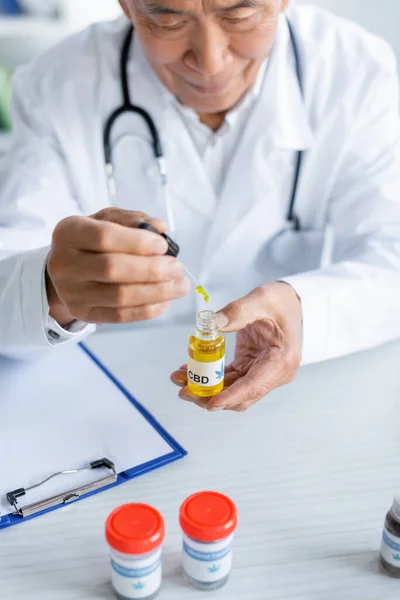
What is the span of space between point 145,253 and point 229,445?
1.13 ft

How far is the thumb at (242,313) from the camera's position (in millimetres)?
970

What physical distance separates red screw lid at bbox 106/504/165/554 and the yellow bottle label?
0.22 meters

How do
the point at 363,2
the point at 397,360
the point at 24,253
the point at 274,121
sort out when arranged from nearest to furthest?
the point at 24,253, the point at 397,360, the point at 274,121, the point at 363,2

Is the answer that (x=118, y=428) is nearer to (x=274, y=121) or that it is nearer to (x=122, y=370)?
(x=122, y=370)

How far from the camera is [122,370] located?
118cm

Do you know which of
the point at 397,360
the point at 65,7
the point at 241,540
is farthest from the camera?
the point at 65,7

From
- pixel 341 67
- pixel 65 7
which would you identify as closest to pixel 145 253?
pixel 341 67

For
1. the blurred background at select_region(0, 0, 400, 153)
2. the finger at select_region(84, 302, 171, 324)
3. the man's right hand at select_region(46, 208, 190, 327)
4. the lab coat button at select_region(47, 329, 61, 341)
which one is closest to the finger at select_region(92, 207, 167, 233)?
the man's right hand at select_region(46, 208, 190, 327)

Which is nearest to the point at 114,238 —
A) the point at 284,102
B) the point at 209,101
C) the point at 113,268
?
the point at 113,268

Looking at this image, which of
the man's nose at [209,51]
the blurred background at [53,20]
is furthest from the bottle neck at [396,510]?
the blurred background at [53,20]

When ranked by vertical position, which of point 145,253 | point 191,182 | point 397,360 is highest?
point 145,253

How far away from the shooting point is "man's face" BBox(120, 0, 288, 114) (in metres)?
1.02

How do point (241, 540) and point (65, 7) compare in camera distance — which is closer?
point (241, 540)

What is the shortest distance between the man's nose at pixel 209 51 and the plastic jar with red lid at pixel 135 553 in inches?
29.3
